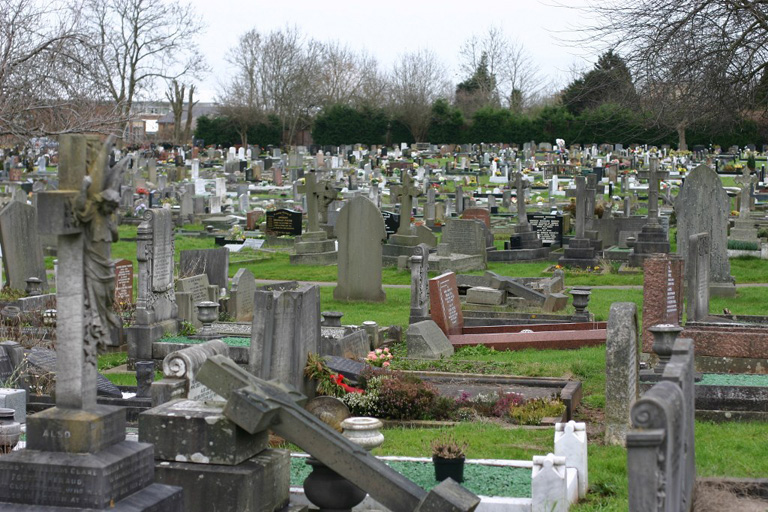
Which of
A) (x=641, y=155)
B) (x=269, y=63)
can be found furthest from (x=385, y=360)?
(x=269, y=63)

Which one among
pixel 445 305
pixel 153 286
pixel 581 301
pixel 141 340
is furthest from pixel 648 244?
A: pixel 141 340

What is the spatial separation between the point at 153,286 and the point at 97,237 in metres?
9.34

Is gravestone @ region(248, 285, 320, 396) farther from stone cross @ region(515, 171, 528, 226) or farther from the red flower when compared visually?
stone cross @ region(515, 171, 528, 226)

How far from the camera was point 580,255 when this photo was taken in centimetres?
2591

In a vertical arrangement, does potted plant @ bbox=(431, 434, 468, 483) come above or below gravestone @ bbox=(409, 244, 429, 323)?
below

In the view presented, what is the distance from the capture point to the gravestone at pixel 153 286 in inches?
600

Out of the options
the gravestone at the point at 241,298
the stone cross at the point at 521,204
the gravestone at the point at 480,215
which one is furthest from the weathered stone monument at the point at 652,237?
the gravestone at the point at 241,298

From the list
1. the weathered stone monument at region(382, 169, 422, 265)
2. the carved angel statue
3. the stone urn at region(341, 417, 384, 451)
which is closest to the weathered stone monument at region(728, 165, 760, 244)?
the weathered stone monument at region(382, 169, 422, 265)

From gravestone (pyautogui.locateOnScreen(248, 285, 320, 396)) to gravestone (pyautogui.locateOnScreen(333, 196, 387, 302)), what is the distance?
832 centimetres

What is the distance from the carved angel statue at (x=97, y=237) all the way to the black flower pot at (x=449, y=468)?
297cm

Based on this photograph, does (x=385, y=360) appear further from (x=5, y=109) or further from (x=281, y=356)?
(x=5, y=109)

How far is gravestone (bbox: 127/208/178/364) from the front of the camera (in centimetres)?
1524

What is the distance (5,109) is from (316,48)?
70009 mm

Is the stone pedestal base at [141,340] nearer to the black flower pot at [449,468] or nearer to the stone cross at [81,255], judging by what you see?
the black flower pot at [449,468]
